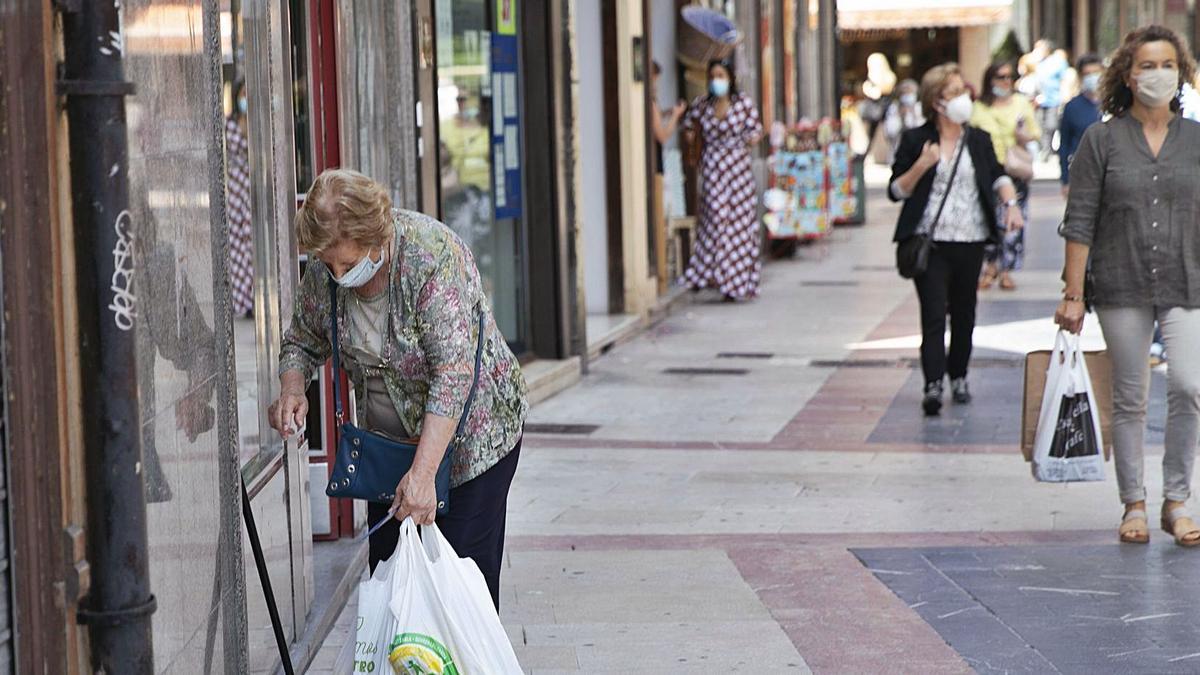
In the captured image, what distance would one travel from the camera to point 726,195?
1602cm

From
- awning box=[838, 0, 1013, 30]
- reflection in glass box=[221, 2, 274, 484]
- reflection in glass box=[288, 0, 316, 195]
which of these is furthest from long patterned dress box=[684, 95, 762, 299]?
awning box=[838, 0, 1013, 30]

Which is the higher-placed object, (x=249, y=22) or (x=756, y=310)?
(x=249, y=22)

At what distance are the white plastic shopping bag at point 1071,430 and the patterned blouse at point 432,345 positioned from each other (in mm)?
2957

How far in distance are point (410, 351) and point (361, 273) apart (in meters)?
0.22

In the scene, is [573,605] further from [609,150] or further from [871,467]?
[609,150]

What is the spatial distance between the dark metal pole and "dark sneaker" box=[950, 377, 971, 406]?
734 centimetres

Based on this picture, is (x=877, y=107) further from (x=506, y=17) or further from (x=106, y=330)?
(x=106, y=330)

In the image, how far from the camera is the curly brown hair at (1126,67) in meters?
6.64

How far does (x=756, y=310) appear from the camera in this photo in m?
15.5

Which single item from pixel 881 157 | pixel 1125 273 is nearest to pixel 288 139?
pixel 1125 273

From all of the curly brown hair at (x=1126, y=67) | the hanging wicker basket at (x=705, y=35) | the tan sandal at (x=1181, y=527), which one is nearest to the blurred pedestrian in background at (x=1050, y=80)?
the hanging wicker basket at (x=705, y=35)

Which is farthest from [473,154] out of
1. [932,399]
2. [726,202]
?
[726,202]

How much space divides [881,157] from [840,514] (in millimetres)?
28562

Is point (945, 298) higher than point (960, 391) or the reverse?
higher
